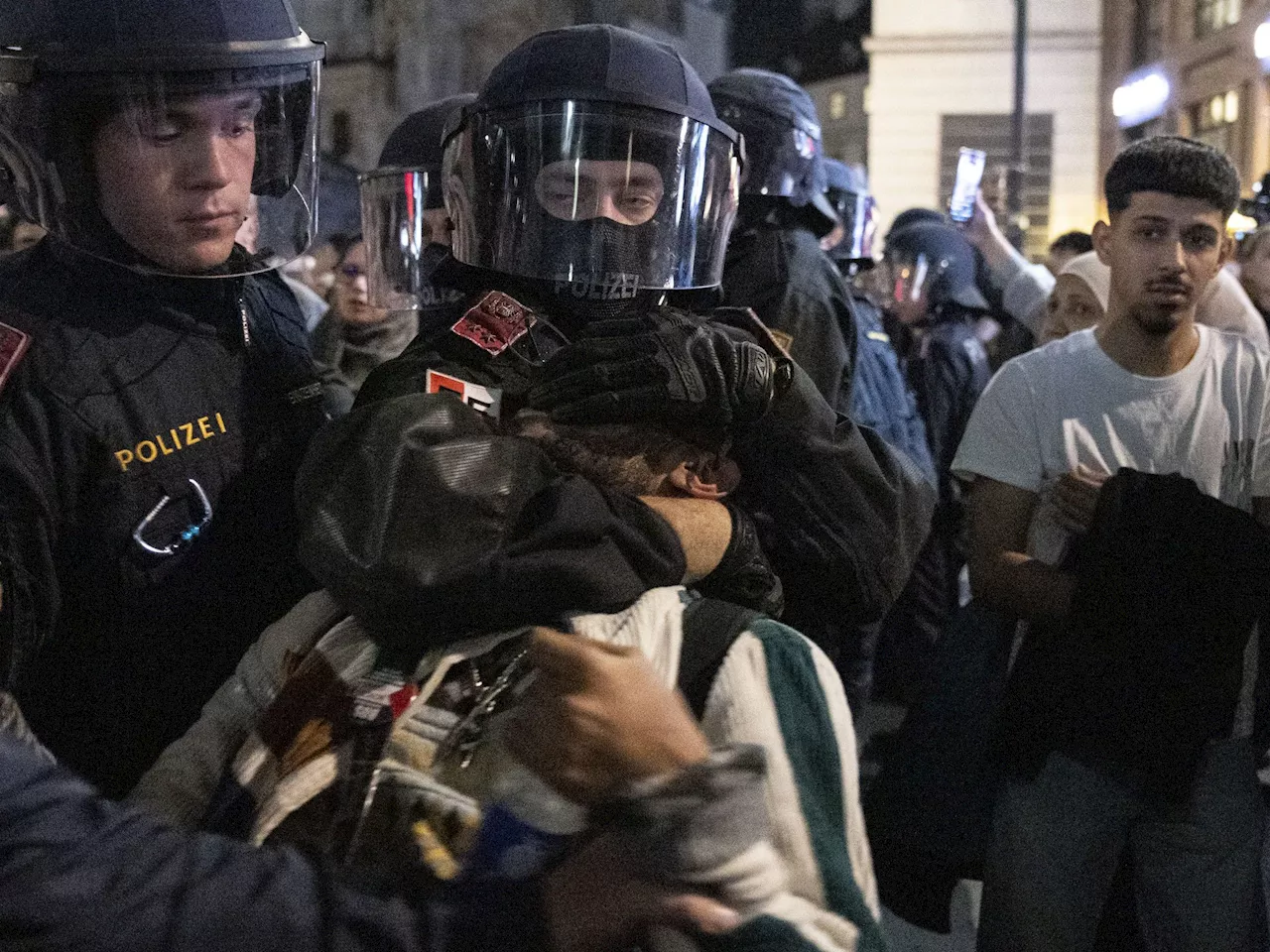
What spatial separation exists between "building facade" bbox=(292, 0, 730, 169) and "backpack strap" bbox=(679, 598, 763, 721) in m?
20.5

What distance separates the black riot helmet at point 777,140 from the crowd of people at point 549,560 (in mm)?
991

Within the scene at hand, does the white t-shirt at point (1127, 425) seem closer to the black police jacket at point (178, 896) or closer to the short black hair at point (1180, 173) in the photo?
the short black hair at point (1180, 173)

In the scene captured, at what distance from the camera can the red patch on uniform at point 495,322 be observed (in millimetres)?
1750

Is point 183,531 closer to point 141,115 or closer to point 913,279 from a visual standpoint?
point 141,115

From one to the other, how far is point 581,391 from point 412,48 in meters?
23.1

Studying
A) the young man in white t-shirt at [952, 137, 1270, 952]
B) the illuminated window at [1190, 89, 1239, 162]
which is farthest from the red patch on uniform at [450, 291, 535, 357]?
the illuminated window at [1190, 89, 1239, 162]

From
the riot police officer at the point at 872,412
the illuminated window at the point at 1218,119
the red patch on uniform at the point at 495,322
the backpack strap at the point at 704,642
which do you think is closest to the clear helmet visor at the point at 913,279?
the riot police officer at the point at 872,412

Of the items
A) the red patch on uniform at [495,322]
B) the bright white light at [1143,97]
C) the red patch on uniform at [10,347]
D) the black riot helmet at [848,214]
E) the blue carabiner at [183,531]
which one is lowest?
the blue carabiner at [183,531]

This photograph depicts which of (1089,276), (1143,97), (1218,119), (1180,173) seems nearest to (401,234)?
(1180,173)

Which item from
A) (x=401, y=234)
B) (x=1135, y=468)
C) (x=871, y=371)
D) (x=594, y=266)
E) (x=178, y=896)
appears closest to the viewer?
(x=178, y=896)

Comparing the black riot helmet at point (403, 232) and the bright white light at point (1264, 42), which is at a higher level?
the bright white light at point (1264, 42)

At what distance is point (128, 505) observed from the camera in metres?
1.68

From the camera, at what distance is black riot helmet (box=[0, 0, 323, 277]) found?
1732mm

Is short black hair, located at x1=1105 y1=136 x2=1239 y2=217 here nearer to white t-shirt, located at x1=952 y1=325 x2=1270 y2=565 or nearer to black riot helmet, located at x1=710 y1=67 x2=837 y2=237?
white t-shirt, located at x1=952 y1=325 x2=1270 y2=565
